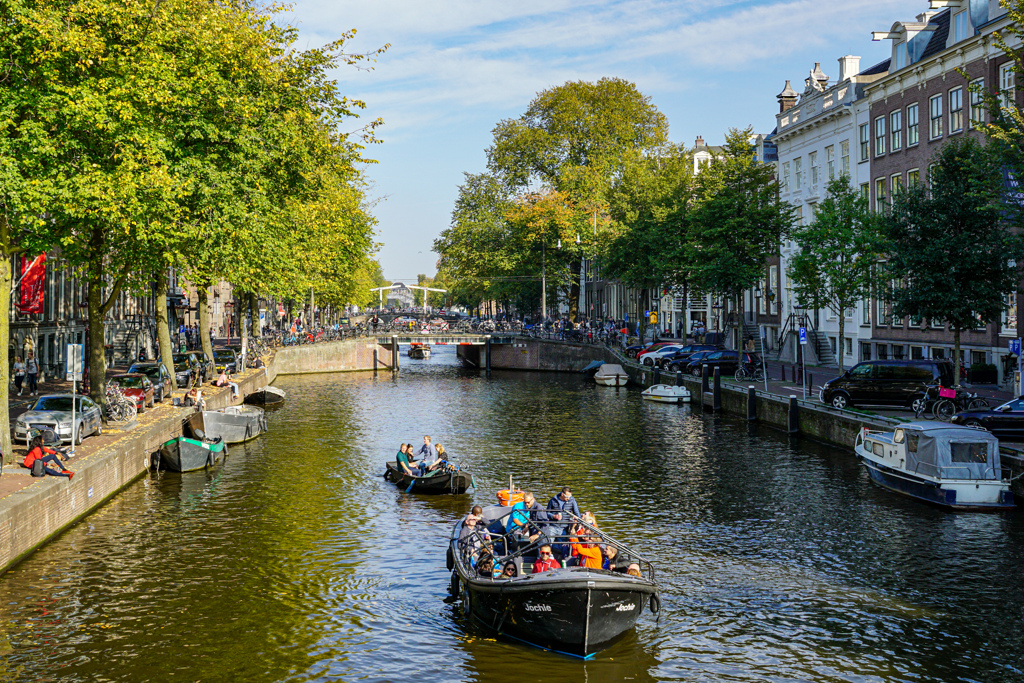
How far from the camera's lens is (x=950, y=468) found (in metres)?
29.2

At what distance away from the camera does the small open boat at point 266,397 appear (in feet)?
190

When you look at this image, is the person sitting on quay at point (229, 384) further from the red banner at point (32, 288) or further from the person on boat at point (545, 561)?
the person on boat at point (545, 561)

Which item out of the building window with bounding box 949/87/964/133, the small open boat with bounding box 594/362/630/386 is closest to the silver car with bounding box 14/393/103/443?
the building window with bounding box 949/87/964/133

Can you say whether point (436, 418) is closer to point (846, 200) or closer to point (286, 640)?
point (846, 200)

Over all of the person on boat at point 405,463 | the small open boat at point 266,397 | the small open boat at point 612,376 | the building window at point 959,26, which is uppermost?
the building window at point 959,26

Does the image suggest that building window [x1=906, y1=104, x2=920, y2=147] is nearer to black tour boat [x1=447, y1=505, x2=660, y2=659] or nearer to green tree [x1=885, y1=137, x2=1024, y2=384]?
green tree [x1=885, y1=137, x2=1024, y2=384]

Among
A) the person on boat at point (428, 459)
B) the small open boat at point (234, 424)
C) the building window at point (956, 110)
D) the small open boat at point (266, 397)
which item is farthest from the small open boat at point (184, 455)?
the building window at point (956, 110)

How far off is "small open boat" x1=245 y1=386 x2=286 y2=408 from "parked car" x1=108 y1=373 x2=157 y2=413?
14.2 m

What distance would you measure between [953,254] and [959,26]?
19180mm

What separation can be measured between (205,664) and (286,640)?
1730mm

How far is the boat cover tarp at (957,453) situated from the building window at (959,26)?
28.8 m

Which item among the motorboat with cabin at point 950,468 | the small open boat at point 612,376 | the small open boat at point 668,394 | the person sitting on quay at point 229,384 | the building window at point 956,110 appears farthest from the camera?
the small open boat at point 612,376

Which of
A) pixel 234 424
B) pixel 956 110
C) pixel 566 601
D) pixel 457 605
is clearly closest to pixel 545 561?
pixel 566 601

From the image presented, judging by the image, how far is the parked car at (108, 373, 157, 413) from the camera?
41125 mm
